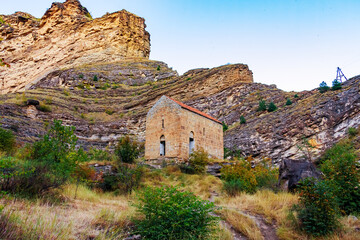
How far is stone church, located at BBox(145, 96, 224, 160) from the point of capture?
15.9 metres

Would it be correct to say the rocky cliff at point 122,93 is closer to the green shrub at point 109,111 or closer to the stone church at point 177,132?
the green shrub at point 109,111

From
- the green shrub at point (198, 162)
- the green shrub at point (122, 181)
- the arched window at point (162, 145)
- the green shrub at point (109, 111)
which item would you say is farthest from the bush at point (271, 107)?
the green shrub at point (109, 111)

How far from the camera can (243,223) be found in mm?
6223

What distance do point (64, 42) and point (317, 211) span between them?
208 ft

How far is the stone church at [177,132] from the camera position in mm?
15859

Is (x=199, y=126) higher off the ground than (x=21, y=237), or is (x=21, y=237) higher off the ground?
(x=199, y=126)

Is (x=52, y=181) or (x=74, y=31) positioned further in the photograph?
(x=74, y=31)

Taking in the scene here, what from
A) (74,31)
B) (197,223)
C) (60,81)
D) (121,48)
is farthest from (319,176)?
(74,31)

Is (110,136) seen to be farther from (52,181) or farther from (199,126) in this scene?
(52,181)

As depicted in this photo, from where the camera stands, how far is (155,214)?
191 inches

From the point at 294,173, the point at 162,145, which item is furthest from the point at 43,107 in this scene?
the point at 294,173

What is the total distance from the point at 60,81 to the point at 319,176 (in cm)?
4257

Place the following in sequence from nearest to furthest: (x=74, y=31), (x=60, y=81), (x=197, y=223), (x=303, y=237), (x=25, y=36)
→ (x=197, y=223) < (x=303, y=237) < (x=60, y=81) < (x=74, y=31) < (x=25, y=36)

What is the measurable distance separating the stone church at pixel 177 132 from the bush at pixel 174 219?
10.4 m
